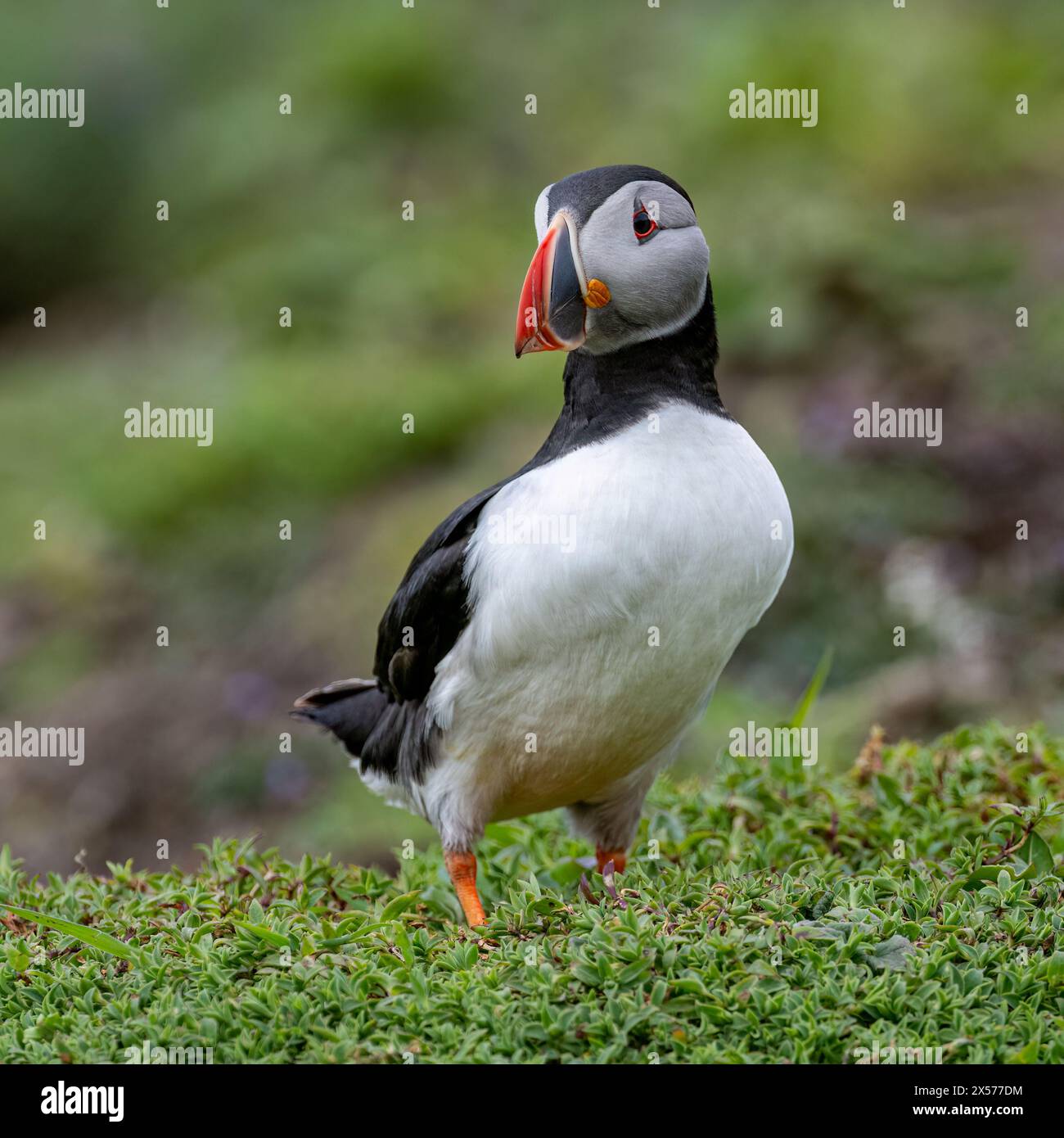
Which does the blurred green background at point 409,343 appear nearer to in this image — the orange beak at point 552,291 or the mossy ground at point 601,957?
the mossy ground at point 601,957

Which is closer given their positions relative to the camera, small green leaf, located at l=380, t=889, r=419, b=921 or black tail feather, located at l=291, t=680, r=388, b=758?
small green leaf, located at l=380, t=889, r=419, b=921

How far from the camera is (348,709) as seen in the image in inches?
207

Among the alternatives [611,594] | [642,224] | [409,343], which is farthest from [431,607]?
[409,343]

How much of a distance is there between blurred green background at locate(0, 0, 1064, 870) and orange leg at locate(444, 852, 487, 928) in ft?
8.43

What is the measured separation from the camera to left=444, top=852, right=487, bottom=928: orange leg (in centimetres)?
438

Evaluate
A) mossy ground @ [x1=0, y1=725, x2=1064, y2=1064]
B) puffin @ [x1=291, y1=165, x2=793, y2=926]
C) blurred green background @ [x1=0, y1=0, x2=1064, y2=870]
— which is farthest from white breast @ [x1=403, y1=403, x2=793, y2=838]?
blurred green background @ [x1=0, y1=0, x2=1064, y2=870]

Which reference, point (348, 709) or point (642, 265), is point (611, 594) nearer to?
point (642, 265)

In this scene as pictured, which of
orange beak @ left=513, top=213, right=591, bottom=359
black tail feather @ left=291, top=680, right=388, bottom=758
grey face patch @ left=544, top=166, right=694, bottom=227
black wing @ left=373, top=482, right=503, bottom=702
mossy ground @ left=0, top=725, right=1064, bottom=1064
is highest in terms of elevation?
grey face patch @ left=544, top=166, right=694, bottom=227

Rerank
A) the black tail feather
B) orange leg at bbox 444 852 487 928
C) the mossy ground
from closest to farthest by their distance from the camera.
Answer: the mossy ground, orange leg at bbox 444 852 487 928, the black tail feather

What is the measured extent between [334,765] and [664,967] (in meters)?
5.25

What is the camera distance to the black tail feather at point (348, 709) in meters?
5.12

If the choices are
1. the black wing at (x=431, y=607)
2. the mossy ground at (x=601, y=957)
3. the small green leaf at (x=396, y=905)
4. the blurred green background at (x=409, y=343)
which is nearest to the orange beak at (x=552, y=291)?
the black wing at (x=431, y=607)

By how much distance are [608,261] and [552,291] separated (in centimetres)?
18

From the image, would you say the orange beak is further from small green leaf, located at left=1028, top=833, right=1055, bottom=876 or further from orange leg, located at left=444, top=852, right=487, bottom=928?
small green leaf, located at left=1028, top=833, right=1055, bottom=876
